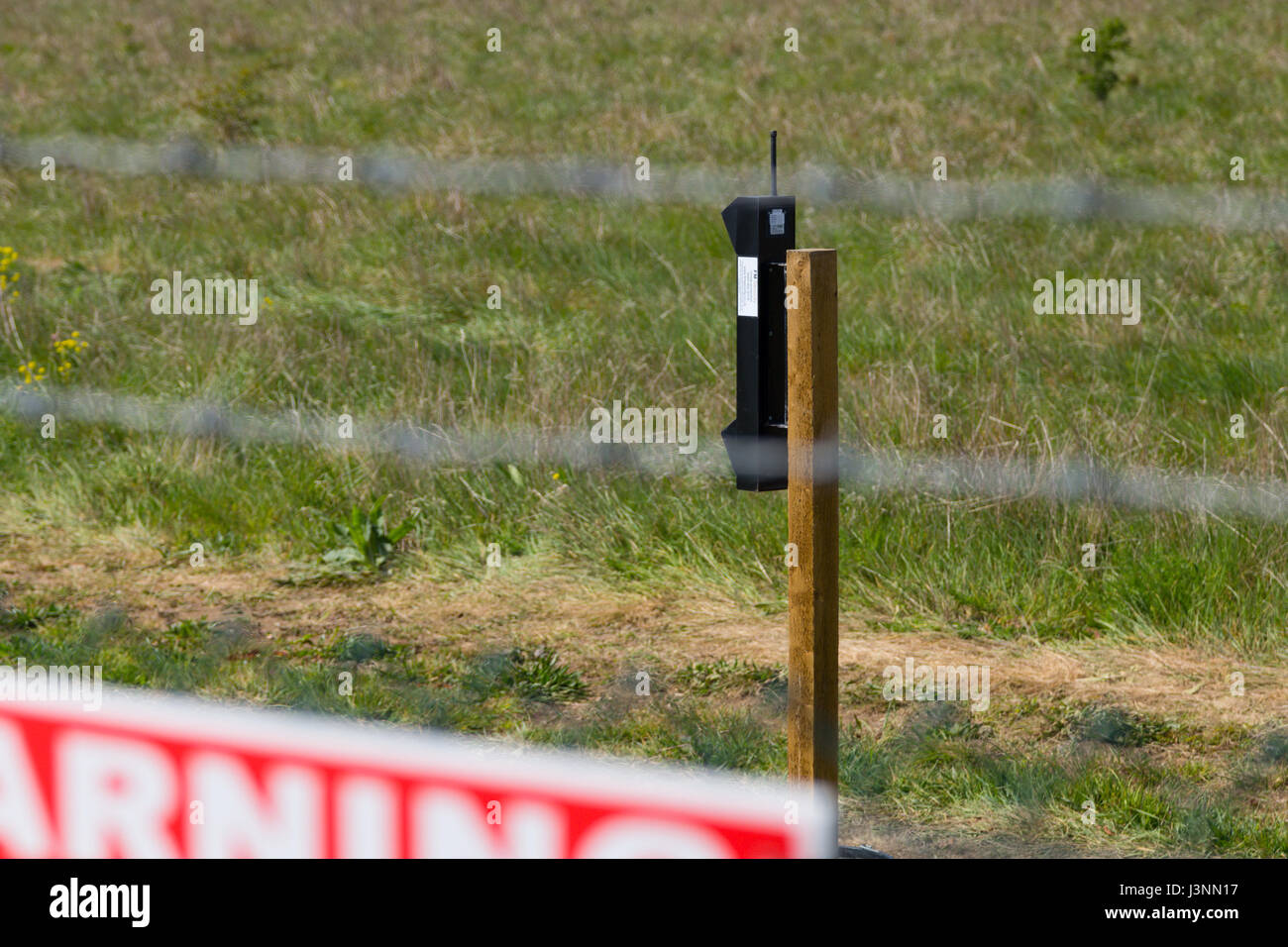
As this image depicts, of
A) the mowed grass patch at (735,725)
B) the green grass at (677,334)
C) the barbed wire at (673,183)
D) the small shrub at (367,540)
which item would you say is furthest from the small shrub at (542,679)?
the barbed wire at (673,183)

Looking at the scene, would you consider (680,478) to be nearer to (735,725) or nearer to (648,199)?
(735,725)

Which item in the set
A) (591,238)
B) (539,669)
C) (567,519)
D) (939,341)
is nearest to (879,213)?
(591,238)

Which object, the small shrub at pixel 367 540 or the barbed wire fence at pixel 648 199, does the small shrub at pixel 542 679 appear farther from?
the barbed wire fence at pixel 648 199

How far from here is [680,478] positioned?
648 cm

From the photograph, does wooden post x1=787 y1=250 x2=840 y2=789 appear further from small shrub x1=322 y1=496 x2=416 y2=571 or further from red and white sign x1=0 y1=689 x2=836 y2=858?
small shrub x1=322 y1=496 x2=416 y2=571

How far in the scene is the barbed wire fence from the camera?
19.5ft

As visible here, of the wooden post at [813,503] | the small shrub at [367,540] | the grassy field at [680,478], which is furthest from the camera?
the small shrub at [367,540]

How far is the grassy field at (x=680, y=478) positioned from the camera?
478cm

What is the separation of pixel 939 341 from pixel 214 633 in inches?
155

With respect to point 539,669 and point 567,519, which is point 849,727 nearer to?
point 539,669

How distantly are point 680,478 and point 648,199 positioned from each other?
5.31 meters

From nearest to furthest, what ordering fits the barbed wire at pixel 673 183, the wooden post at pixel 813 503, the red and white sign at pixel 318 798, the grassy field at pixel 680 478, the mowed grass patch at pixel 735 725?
1. the red and white sign at pixel 318 798
2. the wooden post at pixel 813 503
3. the mowed grass patch at pixel 735 725
4. the grassy field at pixel 680 478
5. the barbed wire at pixel 673 183

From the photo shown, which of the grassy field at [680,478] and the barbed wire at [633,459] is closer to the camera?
the grassy field at [680,478]

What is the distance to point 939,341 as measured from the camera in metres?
7.90
